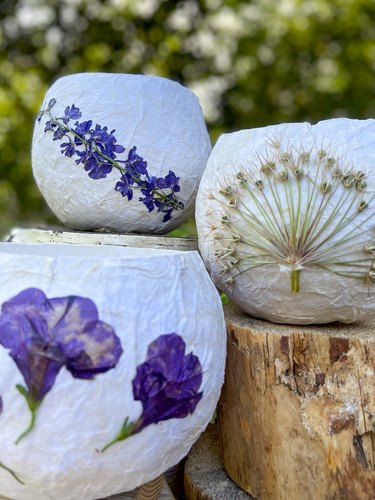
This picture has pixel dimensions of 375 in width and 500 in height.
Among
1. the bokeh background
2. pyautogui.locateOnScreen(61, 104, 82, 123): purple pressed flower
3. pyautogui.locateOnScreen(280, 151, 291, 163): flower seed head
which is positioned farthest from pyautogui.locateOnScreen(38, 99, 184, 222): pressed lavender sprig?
Result: the bokeh background

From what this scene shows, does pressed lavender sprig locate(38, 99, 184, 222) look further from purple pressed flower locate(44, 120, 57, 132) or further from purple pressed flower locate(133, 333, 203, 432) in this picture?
purple pressed flower locate(133, 333, 203, 432)

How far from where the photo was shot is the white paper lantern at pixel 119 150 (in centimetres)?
117

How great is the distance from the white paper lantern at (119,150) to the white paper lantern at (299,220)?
169 mm

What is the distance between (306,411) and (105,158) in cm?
57

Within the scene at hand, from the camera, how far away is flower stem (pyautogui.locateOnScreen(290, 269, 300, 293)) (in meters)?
0.98

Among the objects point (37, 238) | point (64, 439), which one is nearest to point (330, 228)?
point (64, 439)

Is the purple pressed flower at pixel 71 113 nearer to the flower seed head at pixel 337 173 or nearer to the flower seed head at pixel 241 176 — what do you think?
the flower seed head at pixel 241 176

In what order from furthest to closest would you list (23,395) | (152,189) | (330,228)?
(152,189) < (330,228) < (23,395)

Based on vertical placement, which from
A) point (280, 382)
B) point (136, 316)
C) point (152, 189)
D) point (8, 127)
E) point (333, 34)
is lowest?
point (280, 382)

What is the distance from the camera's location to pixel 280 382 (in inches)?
40.1

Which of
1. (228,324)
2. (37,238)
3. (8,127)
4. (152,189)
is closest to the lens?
(228,324)

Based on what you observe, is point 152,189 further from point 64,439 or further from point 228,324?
point 64,439

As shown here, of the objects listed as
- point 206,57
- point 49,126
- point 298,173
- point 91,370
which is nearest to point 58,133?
point 49,126

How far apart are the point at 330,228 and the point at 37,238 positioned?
0.62m
